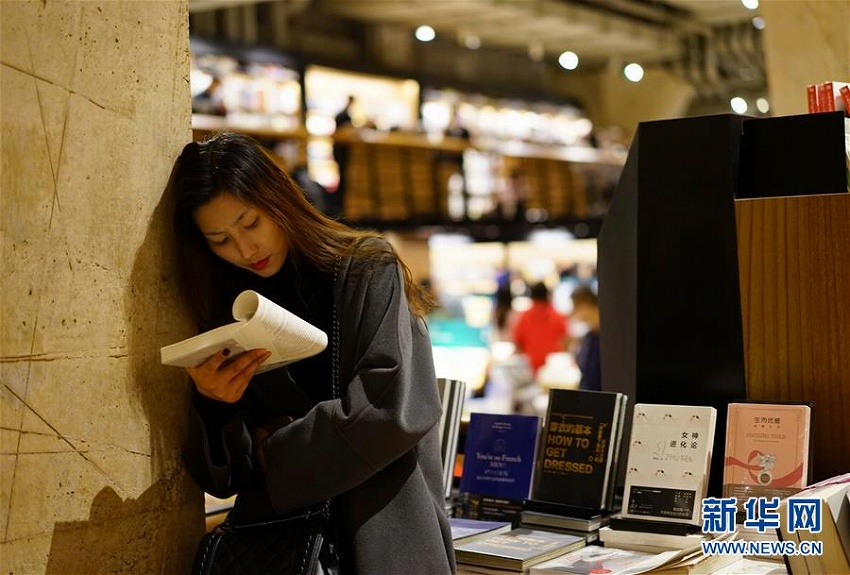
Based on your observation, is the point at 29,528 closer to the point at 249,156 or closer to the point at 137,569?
the point at 137,569

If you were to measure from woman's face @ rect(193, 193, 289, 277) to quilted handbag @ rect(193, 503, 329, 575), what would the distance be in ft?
1.63

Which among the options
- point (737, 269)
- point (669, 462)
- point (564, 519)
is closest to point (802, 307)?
point (737, 269)

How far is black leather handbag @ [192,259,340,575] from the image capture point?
2.01 meters

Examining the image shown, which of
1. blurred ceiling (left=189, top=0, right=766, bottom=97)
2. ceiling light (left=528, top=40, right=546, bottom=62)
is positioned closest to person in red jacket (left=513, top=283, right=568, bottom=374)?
blurred ceiling (left=189, top=0, right=766, bottom=97)

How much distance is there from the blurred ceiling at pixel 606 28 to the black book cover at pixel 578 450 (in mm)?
7688

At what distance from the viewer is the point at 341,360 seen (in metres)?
2.09

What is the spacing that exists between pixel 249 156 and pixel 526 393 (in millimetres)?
5382

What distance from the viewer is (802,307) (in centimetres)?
259

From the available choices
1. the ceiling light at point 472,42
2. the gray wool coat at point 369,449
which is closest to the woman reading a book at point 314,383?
the gray wool coat at point 369,449

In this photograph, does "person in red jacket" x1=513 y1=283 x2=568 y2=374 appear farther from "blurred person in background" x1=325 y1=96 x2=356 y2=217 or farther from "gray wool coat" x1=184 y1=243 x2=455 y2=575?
"gray wool coat" x1=184 y1=243 x2=455 y2=575

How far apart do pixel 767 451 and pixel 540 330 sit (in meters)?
6.14

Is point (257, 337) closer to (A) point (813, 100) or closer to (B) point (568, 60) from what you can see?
(A) point (813, 100)

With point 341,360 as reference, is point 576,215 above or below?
above

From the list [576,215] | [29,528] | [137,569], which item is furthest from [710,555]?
[576,215]
